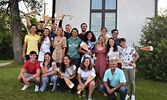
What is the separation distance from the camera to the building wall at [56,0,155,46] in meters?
8.67

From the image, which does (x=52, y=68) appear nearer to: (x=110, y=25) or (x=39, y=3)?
(x=110, y=25)

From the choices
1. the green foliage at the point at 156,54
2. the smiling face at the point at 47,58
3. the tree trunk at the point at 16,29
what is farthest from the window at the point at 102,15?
the tree trunk at the point at 16,29

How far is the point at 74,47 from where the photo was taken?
15.2 feet

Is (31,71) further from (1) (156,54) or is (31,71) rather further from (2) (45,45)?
(1) (156,54)

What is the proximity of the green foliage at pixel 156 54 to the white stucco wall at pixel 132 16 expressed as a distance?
51.0 inches

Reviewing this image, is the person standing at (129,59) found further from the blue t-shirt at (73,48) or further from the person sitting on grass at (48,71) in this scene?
the person sitting on grass at (48,71)

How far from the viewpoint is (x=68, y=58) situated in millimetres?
4414

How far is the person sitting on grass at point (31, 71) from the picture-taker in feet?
14.8

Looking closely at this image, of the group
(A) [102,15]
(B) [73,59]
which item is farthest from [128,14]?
(B) [73,59]

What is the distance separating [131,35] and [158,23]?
1.72 meters

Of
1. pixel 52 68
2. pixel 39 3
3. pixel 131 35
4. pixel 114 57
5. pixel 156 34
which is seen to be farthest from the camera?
pixel 39 3

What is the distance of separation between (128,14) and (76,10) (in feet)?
9.31

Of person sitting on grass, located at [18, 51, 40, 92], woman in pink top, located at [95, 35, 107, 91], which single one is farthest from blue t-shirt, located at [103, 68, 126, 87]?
person sitting on grass, located at [18, 51, 40, 92]

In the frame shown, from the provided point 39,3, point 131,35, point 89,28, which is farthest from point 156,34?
point 39,3
